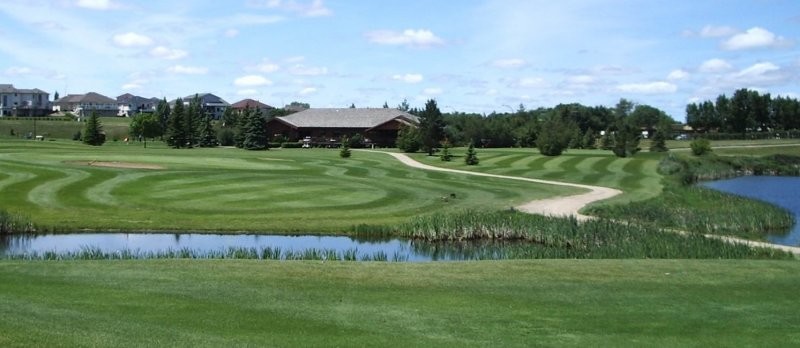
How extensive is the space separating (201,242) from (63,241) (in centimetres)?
489

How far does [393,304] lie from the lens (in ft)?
46.2

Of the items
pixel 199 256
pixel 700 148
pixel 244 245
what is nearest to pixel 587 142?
pixel 700 148

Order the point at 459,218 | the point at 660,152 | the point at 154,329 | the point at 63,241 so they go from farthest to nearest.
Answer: the point at 660,152 < the point at 459,218 < the point at 63,241 < the point at 154,329

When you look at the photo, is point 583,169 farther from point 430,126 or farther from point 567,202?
point 567,202

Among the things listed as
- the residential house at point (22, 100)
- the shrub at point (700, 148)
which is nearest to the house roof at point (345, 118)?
the shrub at point (700, 148)

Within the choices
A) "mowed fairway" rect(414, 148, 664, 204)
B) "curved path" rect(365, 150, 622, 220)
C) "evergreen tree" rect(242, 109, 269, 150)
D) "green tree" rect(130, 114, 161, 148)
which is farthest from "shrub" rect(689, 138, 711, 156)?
"green tree" rect(130, 114, 161, 148)

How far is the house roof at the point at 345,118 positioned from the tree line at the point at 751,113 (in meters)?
78.5

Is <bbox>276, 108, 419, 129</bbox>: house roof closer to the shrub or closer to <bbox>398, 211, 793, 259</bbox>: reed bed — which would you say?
the shrub

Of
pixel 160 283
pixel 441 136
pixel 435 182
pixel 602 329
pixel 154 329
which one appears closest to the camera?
pixel 154 329

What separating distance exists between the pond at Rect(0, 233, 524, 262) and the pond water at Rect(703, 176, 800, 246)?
12.3 metres

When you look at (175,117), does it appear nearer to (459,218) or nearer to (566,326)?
(459,218)

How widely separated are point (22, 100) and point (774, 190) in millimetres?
179627

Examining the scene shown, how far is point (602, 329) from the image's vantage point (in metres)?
12.7

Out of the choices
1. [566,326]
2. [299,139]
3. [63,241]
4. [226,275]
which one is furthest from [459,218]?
[299,139]
